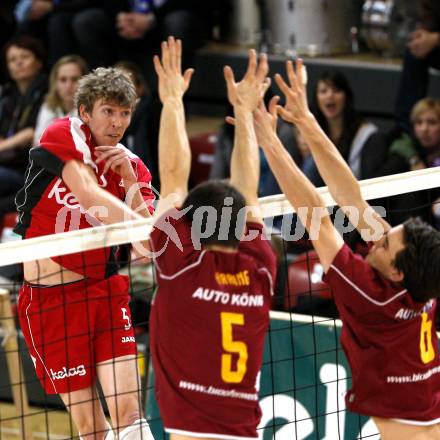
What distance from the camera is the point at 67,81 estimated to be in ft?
30.6

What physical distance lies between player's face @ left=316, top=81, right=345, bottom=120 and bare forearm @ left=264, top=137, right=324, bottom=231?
151 inches

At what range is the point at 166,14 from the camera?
33.6 ft

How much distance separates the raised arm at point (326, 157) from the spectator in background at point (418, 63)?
13.6 feet

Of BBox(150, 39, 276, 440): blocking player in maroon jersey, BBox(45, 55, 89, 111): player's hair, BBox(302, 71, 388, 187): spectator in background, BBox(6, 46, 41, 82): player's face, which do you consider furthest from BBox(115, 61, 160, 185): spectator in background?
BBox(150, 39, 276, 440): blocking player in maroon jersey

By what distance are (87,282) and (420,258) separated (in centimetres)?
159

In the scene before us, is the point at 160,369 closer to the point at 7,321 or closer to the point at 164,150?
the point at 164,150

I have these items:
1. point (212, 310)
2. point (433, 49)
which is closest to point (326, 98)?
point (433, 49)

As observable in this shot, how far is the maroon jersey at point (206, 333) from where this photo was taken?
4.54 metres

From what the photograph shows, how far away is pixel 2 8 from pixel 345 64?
3.21m

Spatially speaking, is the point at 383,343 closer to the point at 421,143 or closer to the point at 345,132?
the point at 345,132

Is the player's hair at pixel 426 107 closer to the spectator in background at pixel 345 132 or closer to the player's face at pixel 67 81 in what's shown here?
the spectator in background at pixel 345 132

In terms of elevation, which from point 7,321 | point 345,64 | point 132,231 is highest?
point 132,231

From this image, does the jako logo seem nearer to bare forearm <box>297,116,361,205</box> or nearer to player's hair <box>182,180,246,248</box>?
player's hair <box>182,180,246,248</box>

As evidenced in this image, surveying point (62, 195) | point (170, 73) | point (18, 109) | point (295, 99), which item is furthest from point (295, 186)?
point (18, 109)
